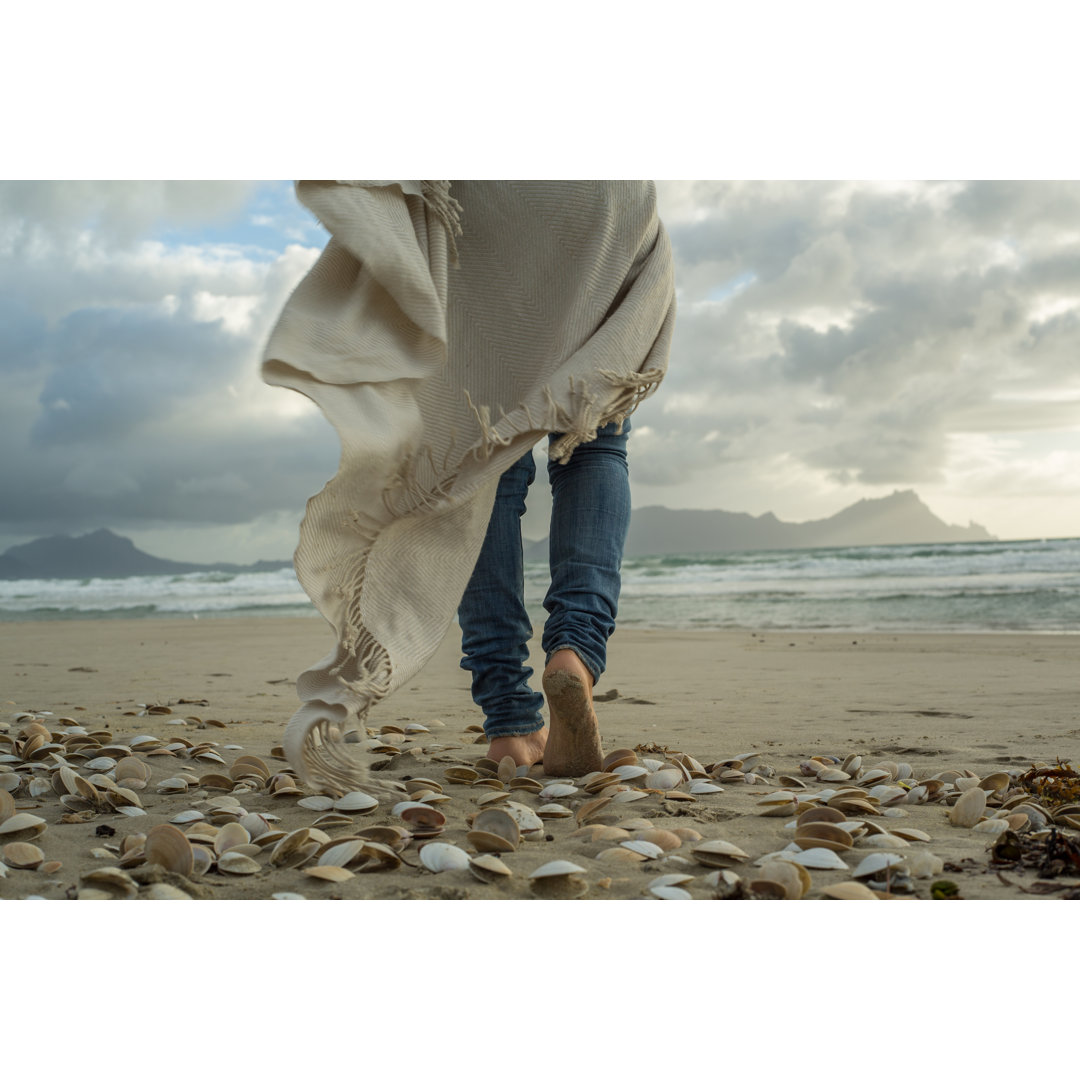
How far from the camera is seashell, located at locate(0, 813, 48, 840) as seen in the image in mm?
1665

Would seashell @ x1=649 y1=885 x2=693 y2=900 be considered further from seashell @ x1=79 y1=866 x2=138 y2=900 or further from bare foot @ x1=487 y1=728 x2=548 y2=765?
bare foot @ x1=487 y1=728 x2=548 y2=765

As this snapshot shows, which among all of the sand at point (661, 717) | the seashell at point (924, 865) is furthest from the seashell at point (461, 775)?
the seashell at point (924, 865)

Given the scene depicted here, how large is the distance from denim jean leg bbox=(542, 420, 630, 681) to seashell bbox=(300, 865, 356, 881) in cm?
85

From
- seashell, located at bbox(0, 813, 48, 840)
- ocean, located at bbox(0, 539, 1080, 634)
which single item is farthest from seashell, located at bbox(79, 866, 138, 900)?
ocean, located at bbox(0, 539, 1080, 634)

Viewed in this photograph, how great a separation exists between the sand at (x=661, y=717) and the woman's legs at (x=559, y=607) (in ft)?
0.84

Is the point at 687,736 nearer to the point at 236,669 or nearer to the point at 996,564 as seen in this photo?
the point at 236,669

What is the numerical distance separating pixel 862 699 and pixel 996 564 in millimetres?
12108

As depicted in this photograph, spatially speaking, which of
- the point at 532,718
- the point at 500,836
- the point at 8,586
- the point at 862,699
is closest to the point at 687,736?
the point at 532,718

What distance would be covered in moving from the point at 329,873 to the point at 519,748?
100 centimetres

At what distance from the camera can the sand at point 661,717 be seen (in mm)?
1489

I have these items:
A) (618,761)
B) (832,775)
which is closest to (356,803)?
(618,761)

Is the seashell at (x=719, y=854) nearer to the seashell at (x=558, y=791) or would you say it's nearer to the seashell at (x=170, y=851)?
the seashell at (x=558, y=791)

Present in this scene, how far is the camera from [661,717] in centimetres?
355

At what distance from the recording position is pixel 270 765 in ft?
8.43
